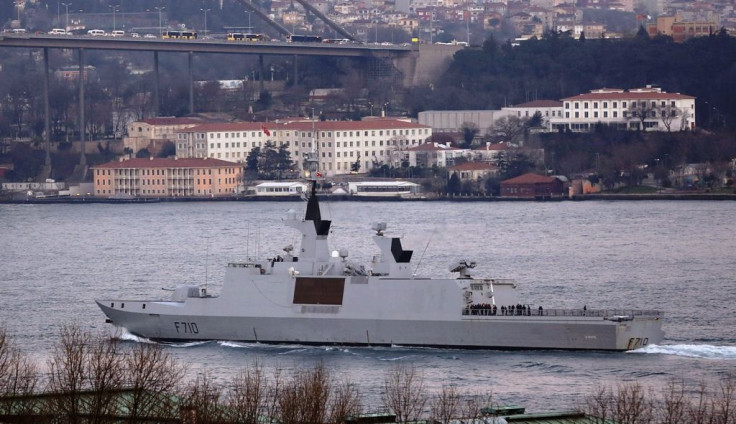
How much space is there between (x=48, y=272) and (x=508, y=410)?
26.1m

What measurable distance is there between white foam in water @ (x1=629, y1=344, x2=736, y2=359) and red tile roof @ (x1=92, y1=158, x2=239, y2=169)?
5134 cm

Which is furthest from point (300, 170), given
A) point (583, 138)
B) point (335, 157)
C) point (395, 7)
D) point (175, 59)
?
point (395, 7)

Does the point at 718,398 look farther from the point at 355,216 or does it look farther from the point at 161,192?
the point at 161,192

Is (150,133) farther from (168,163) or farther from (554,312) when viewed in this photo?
(554,312)

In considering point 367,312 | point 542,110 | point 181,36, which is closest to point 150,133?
point 181,36

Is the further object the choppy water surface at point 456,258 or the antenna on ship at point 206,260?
the antenna on ship at point 206,260

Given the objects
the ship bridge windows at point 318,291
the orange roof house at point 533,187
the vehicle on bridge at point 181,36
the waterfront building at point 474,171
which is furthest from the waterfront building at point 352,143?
the ship bridge windows at point 318,291

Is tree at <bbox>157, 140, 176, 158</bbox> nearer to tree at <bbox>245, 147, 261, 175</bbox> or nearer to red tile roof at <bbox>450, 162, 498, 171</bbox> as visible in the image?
tree at <bbox>245, 147, 261, 175</bbox>

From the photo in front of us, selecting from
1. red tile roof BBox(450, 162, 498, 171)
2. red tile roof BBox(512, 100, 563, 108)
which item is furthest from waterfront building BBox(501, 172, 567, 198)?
red tile roof BBox(512, 100, 563, 108)

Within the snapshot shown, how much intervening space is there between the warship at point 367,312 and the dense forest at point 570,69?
2328 inches

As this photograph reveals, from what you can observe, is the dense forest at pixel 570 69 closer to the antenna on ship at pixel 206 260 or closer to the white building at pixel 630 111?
the white building at pixel 630 111

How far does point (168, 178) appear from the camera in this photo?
83.9 metres

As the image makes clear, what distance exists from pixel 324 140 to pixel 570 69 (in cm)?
1538

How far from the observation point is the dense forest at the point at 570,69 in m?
94.9
